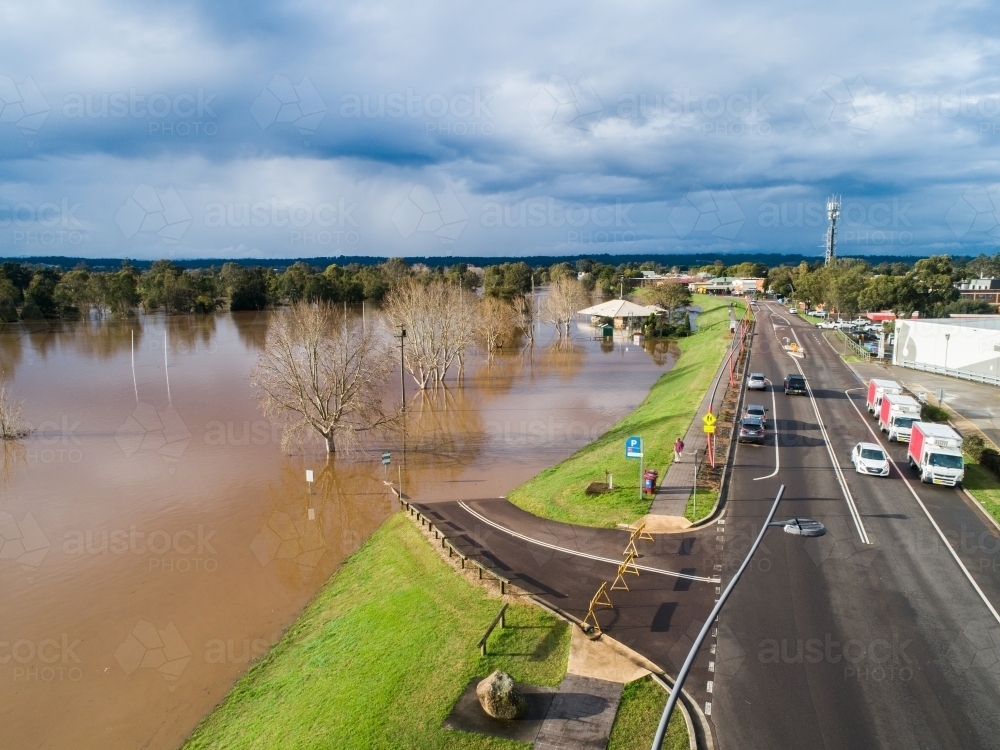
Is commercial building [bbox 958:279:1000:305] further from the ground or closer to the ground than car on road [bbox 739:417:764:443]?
further from the ground

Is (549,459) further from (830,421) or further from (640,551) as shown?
(830,421)

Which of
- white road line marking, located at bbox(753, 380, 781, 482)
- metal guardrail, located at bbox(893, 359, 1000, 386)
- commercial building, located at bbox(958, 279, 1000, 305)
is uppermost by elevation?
commercial building, located at bbox(958, 279, 1000, 305)

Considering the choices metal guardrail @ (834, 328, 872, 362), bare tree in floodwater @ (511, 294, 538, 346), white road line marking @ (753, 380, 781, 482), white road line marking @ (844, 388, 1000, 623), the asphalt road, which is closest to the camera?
the asphalt road

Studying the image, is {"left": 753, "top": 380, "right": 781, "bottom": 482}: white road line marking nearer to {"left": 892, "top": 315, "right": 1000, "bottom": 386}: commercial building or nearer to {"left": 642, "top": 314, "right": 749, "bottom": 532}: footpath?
{"left": 642, "top": 314, "right": 749, "bottom": 532}: footpath

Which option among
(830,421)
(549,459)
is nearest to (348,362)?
(549,459)

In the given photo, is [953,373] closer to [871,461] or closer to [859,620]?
[871,461]

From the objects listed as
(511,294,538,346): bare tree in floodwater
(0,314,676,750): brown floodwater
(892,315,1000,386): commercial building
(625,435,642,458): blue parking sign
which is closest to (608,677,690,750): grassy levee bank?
(0,314,676,750): brown floodwater
